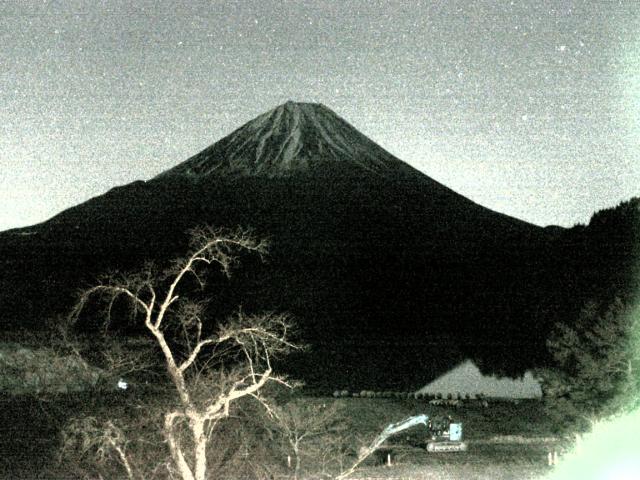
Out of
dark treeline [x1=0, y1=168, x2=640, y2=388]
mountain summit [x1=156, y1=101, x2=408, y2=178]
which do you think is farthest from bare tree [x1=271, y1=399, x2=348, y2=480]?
mountain summit [x1=156, y1=101, x2=408, y2=178]

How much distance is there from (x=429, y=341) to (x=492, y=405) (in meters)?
16.2

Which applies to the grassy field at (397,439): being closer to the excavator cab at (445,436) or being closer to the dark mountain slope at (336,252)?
the excavator cab at (445,436)

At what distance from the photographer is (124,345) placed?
4303 centimetres

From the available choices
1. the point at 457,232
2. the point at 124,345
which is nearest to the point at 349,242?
the point at 457,232

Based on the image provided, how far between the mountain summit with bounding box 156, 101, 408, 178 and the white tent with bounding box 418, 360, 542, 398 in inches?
3375

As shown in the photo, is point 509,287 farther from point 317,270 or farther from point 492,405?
point 317,270

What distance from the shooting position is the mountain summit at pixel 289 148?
13375cm

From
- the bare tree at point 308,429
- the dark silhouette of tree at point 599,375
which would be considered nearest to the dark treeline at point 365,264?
the dark silhouette of tree at point 599,375

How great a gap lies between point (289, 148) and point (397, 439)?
363 feet

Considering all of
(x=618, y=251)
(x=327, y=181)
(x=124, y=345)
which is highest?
(x=327, y=181)

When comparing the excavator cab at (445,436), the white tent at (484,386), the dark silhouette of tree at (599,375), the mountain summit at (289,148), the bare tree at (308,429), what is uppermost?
the mountain summit at (289,148)

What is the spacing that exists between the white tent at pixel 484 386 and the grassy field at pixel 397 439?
14.4ft

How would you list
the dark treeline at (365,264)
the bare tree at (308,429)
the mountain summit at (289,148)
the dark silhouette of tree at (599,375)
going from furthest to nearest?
the mountain summit at (289,148) → the dark treeline at (365,264) → the dark silhouette of tree at (599,375) → the bare tree at (308,429)

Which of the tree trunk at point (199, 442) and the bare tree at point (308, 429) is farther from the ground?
the tree trunk at point (199, 442)
